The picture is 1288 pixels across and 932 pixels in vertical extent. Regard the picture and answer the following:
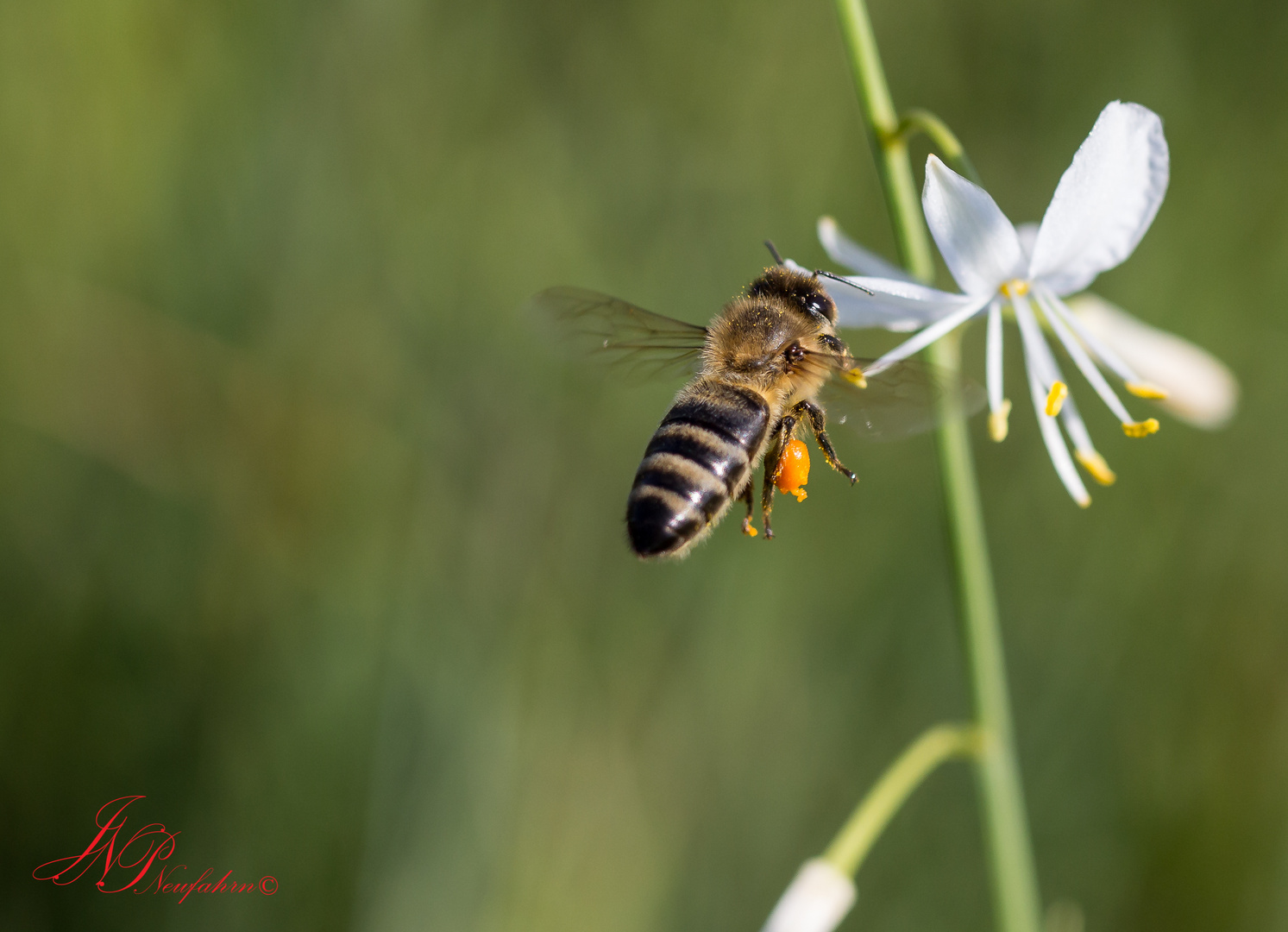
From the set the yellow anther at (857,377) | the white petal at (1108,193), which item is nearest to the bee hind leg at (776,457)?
the yellow anther at (857,377)

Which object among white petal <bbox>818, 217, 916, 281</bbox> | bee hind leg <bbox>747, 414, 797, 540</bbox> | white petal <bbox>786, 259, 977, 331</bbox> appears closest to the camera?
white petal <bbox>786, 259, 977, 331</bbox>

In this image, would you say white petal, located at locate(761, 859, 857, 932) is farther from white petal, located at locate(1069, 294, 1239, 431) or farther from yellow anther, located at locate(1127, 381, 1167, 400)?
white petal, located at locate(1069, 294, 1239, 431)

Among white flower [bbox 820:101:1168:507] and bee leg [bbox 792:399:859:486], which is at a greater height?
white flower [bbox 820:101:1168:507]

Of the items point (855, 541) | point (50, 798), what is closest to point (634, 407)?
point (855, 541)

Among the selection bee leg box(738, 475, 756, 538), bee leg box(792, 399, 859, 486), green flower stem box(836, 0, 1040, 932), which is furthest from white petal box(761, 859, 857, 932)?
bee leg box(792, 399, 859, 486)

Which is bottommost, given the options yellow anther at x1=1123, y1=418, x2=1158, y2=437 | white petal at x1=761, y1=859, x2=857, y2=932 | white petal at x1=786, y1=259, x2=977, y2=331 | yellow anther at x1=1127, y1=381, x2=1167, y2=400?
white petal at x1=761, y1=859, x2=857, y2=932

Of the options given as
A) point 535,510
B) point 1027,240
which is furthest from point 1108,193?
point 535,510

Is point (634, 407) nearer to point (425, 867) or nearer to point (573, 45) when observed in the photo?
point (573, 45)

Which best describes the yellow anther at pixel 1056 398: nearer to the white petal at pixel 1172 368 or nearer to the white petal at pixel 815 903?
the white petal at pixel 1172 368
